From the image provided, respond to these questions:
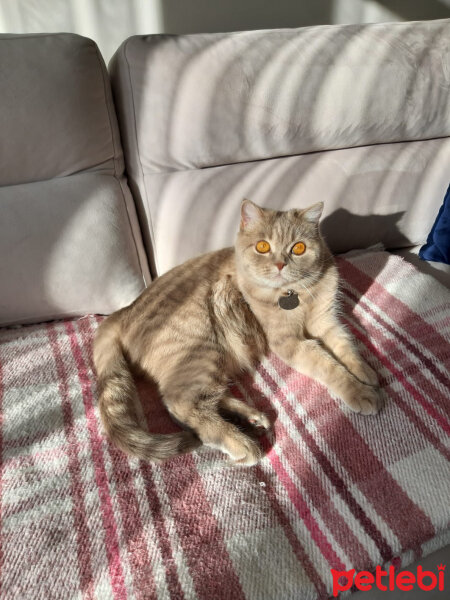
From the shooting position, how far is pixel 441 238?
1.81 metres

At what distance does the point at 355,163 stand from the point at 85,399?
1411 millimetres

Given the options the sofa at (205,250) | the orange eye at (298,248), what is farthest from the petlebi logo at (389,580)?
the orange eye at (298,248)

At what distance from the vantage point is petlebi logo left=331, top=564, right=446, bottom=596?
851mm

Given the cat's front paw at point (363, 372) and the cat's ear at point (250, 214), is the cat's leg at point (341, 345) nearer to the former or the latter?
the cat's front paw at point (363, 372)

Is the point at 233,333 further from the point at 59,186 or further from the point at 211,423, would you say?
the point at 59,186

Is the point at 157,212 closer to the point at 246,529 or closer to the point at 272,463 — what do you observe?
the point at 272,463

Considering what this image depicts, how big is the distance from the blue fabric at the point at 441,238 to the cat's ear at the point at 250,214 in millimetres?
921

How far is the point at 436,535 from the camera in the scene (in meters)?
0.92

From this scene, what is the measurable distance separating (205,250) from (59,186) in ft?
1.96

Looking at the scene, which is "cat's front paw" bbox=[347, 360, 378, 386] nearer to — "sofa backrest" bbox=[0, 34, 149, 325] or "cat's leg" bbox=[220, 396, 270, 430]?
"cat's leg" bbox=[220, 396, 270, 430]

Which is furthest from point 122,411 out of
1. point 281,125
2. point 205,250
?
point 281,125

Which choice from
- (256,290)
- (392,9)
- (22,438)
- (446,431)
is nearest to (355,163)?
(256,290)

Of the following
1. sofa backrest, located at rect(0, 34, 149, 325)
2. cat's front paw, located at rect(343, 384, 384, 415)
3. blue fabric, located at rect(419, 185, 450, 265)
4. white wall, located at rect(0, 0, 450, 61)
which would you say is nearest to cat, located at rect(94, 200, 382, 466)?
cat's front paw, located at rect(343, 384, 384, 415)

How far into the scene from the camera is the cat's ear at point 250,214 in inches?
52.9
